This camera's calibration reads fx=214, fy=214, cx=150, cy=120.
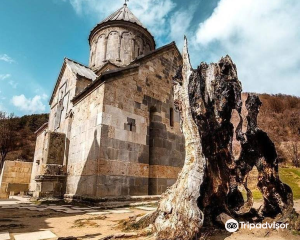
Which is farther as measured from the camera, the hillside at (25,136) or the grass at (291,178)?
the hillside at (25,136)

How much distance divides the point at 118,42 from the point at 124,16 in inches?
107

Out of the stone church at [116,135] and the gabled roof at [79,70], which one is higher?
the gabled roof at [79,70]

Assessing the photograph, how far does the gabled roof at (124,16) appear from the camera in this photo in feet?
49.6

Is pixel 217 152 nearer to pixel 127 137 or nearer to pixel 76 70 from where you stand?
pixel 127 137

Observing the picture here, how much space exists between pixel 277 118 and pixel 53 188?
122ft

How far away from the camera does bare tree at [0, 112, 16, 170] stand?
28.1 m

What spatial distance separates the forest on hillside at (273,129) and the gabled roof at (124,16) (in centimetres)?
2164

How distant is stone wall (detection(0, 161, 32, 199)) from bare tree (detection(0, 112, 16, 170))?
14796 mm

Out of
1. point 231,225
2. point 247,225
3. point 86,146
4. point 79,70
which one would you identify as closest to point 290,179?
point 247,225

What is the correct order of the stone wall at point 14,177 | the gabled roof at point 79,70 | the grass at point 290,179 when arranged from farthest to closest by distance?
the stone wall at point 14,177 < the grass at point 290,179 < the gabled roof at point 79,70

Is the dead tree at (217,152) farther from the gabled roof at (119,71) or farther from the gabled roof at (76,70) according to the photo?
the gabled roof at (76,70)

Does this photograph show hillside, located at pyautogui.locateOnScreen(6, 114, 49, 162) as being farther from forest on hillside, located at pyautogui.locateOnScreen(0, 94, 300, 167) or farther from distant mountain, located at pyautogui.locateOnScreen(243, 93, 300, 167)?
distant mountain, located at pyautogui.locateOnScreen(243, 93, 300, 167)

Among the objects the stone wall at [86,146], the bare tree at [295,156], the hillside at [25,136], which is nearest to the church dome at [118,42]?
the stone wall at [86,146]

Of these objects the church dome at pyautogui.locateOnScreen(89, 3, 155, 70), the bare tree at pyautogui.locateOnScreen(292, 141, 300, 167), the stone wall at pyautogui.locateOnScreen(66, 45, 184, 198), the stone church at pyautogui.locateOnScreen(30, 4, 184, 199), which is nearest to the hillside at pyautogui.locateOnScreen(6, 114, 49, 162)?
the church dome at pyautogui.locateOnScreen(89, 3, 155, 70)
